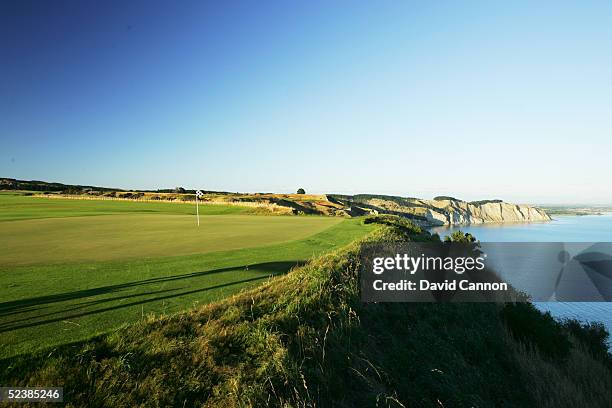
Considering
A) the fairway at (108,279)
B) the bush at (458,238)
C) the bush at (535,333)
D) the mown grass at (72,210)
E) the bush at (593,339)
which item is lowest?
the bush at (593,339)

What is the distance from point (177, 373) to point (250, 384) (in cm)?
116

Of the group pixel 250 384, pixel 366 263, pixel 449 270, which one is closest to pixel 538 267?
pixel 449 270

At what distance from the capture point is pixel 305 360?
567cm

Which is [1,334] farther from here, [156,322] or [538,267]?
[538,267]

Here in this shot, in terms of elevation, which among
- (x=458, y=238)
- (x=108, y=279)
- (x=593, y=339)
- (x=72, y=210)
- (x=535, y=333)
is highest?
(x=108, y=279)

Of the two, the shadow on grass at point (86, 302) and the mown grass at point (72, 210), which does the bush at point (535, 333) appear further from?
the mown grass at point (72, 210)

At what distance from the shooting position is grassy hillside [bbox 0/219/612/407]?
4.44 m

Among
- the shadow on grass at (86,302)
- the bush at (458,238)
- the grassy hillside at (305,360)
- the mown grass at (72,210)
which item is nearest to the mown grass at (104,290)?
the shadow on grass at (86,302)

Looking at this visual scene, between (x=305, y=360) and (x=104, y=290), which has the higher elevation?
(x=104, y=290)

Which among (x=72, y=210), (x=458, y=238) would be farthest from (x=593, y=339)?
(x=72, y=210)

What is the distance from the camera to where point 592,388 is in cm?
1071

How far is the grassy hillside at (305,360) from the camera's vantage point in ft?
14.6

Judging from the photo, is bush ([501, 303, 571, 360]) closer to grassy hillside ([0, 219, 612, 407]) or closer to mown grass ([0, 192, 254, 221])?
grassy hillside ([0, 219, 612, 407])

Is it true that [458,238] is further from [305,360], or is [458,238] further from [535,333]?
[305,360]
